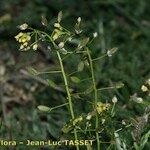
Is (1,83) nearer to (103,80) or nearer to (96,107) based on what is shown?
(103,80)

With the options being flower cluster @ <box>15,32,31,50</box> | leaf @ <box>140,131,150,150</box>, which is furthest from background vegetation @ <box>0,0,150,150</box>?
flower cluster @ <box>15,32,31,50</box>

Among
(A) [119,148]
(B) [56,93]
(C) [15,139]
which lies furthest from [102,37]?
(A) [119,148]

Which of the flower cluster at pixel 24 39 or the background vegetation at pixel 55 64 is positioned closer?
the flower cluster at pixel 24 39

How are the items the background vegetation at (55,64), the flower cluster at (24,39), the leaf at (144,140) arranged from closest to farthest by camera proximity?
1. the flower cluster at (24,39)
2. the leaf at (144,140)
3. the background vegetation at (55,64)

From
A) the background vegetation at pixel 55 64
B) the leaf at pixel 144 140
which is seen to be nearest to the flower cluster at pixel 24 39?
the leaf at pixel 144 140

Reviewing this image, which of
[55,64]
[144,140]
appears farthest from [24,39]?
[55,64]

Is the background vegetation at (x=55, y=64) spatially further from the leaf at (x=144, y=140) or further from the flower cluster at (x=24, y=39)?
the flower cluster at (x=24, y=39)

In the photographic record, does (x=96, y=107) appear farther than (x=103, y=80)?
No

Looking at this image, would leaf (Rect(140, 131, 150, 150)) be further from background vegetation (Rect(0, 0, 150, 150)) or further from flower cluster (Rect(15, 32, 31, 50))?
flower cluster (Rect(15, 32, 31, 50))
